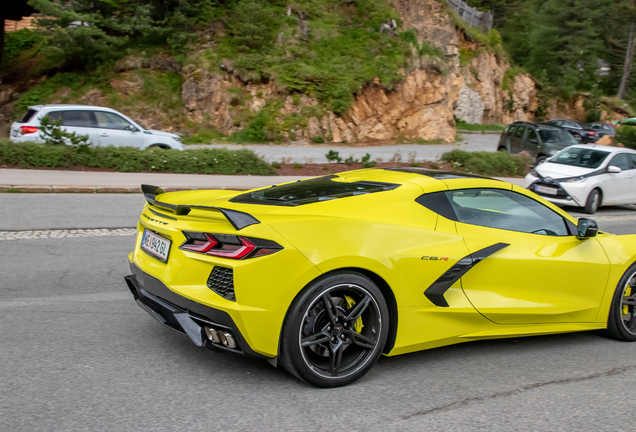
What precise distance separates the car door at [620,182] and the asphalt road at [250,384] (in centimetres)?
969

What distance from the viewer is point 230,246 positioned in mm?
3475

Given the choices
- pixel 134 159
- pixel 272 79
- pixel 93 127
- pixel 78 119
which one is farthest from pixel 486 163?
pixel 78 119

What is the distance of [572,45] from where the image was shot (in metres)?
55.3

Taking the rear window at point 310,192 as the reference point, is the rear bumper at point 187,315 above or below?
below

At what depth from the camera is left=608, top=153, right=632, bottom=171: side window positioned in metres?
13.8

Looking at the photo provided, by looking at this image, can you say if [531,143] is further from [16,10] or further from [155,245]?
[16,10]

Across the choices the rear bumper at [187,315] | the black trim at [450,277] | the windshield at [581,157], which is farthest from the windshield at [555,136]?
the rear bumper at [187,315]

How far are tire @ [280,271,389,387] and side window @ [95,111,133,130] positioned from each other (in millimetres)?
13969

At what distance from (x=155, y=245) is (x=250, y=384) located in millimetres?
1105

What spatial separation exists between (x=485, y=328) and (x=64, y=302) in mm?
3556

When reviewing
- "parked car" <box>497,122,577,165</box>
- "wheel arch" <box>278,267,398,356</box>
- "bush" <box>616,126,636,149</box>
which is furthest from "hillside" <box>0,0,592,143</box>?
"wheel arch" <box>278,267,398,356</box>

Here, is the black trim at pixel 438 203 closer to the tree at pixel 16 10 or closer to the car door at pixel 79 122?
the car door at pixel 79 122

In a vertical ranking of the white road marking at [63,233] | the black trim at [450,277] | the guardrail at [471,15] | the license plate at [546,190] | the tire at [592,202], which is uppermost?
the guardrail at [471,15]

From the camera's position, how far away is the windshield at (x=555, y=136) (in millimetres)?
21656
